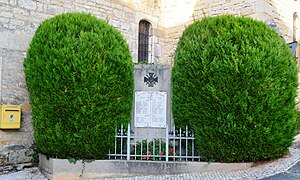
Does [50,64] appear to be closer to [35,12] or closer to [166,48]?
[35,12]

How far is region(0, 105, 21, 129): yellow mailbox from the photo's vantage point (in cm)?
678

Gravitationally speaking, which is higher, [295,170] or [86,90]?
[86,90]

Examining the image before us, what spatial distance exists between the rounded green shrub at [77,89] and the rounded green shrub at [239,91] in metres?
1.24

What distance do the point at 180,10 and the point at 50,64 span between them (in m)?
6.18

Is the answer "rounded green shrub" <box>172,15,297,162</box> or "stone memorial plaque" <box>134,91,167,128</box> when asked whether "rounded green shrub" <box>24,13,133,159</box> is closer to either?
"stone memorial plaque" <box>134,91,167,128</box>

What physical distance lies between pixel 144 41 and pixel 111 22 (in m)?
1.44

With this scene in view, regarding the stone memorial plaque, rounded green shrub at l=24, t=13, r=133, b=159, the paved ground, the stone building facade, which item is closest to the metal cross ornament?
the stone memorial plaque

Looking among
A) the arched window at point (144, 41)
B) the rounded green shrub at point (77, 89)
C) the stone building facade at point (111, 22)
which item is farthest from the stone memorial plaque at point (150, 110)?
the arched window at point (144, 41)

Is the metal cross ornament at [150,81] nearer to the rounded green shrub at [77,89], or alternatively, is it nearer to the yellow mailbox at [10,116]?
the rounded green shrub at [77,89]

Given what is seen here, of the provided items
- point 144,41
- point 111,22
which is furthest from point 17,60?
point 144,41

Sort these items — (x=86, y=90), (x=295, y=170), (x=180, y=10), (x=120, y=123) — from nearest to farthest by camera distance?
(x=295, y=170), (x=86, y=90), (x=120, y=123), (x=180, y=10)

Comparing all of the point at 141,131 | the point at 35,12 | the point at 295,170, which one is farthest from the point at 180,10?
the point at 295,170

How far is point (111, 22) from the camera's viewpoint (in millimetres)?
9305

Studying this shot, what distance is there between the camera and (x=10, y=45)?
7.22m
